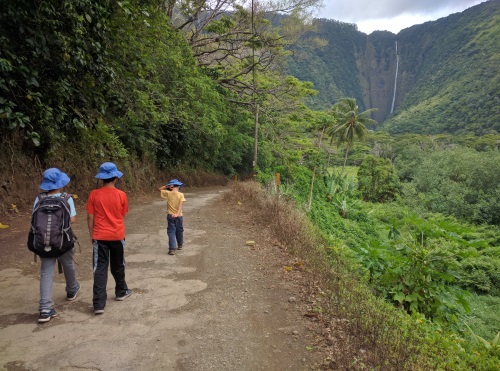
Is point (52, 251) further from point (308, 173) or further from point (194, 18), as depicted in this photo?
point (308, 173)

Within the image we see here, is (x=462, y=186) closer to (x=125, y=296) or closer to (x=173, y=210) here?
(x=173, y=210)

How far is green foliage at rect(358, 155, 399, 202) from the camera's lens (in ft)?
138

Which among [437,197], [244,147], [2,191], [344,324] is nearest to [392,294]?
[344,324]

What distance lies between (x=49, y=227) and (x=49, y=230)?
0.03m

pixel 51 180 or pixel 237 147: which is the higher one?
pixel 237 147

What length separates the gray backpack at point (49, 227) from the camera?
3.68 metres

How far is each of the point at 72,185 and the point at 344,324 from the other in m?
9.57

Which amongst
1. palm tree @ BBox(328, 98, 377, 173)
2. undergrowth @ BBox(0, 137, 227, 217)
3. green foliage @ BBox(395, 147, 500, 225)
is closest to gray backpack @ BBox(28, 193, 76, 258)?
undergrowth @ BBox(0, 137, 227, 217)

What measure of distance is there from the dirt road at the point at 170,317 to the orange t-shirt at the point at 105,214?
3.03ft

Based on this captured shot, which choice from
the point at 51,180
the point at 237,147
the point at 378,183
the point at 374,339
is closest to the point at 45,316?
the point at 51,180

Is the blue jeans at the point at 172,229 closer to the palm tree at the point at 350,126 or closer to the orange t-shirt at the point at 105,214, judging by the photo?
the orange t-shirt at the point at 105,214

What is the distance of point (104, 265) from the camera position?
13.4ft

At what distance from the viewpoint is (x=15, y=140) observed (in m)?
8.35

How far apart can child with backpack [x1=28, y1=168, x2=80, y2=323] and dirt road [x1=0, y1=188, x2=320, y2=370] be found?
334 millimetres
